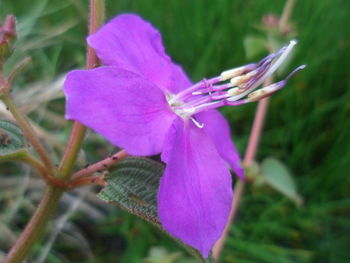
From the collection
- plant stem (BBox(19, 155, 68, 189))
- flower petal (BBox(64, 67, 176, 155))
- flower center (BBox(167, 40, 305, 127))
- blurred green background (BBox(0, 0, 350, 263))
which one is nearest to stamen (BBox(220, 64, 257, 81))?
flower center (BBox(167, 40, 305, 127))

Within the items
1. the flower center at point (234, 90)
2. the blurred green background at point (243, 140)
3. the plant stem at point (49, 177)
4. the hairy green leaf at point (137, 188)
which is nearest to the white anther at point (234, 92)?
the flower center at point (234, 90)

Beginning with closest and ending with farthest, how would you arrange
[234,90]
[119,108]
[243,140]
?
[119,108]
[234,90]
[243,140]

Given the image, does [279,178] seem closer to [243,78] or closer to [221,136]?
[221,136]

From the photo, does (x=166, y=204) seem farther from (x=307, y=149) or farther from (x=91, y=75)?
(x=307, y=149)

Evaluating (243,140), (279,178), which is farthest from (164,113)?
(243,140)

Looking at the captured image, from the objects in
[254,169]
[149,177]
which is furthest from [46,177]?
[254,169]

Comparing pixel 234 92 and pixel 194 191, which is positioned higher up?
pixel 234 92

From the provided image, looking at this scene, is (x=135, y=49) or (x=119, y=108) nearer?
(x=119, y=108)

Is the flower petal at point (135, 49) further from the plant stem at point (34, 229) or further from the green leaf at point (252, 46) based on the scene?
the green leaf at point (252, 46)
